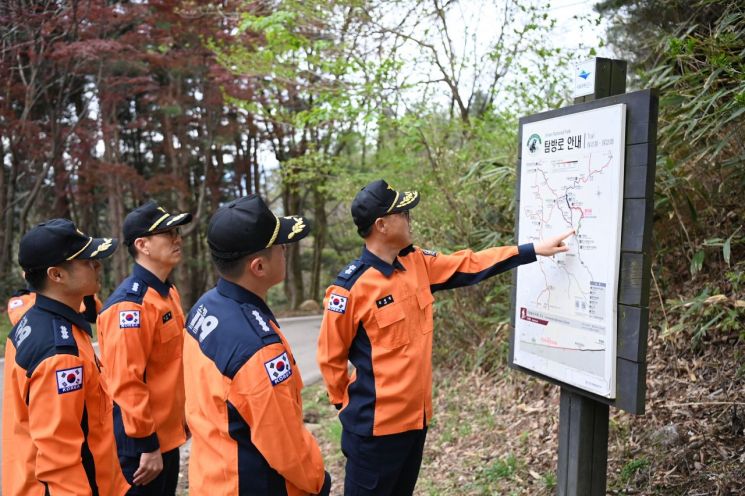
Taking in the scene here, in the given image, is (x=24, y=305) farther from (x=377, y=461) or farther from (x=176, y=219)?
(x=377, y=461)

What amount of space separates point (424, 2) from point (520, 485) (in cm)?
561

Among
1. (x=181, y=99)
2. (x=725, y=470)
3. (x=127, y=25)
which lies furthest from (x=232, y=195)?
(x=725, y=470)

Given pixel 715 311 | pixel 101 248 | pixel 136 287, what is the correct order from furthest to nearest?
pixel 715 311 → pixel 136 287 → pixel 101 248

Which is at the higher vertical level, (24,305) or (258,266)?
(258,266)

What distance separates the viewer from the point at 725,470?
3264 mm

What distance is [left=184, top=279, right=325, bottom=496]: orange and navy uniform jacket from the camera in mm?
2070

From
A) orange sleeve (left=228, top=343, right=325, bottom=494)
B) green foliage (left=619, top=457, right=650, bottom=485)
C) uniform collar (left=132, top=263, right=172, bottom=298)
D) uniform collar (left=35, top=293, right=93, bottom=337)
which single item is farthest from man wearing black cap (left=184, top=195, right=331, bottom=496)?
green foliage (left=619, top=457, right=650, bottom=485)

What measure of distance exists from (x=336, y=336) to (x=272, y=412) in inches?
48.2

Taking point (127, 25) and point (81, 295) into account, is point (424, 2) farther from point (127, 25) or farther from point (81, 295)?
point (127, 25)

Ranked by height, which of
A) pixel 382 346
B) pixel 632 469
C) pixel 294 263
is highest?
pixel 382 346

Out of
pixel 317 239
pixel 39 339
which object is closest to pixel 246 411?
pixel 39 339

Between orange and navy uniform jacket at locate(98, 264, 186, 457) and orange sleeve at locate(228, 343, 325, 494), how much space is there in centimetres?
128

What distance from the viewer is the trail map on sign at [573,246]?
262cm

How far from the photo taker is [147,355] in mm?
3240
